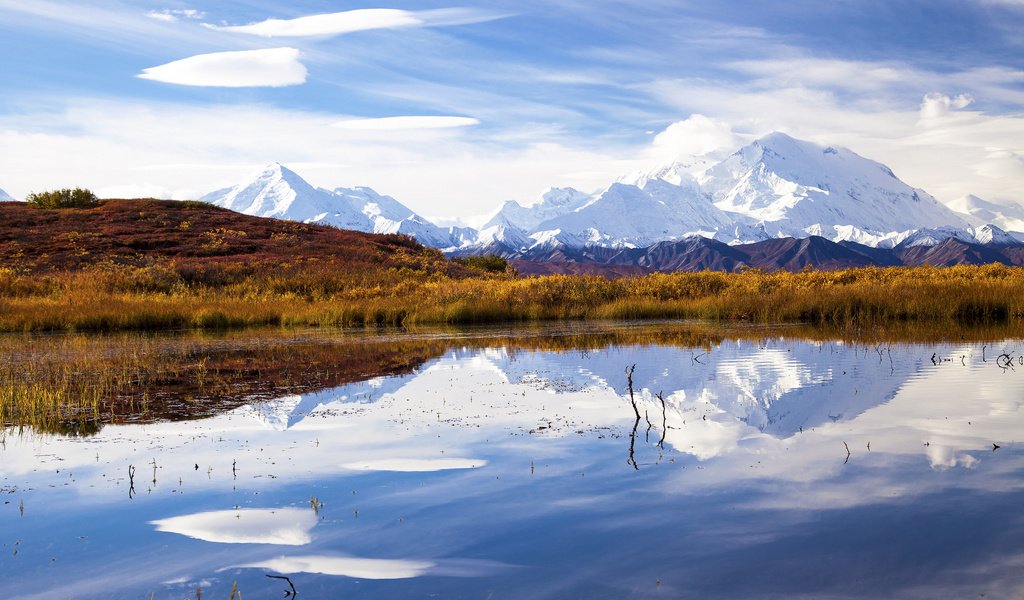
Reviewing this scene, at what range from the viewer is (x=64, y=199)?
63.8m

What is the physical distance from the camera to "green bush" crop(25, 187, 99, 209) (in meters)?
62.8

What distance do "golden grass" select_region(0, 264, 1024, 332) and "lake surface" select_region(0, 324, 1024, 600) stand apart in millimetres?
16188

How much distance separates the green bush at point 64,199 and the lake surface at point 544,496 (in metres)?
56.5

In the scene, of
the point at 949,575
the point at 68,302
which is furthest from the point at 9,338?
the point at 949,575

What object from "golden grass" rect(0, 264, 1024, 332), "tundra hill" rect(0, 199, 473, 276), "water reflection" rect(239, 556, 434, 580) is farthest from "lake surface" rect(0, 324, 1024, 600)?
"tundra hill" rect(0, 199, 473, 276)

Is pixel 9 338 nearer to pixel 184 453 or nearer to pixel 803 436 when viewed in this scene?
pixel 184 453

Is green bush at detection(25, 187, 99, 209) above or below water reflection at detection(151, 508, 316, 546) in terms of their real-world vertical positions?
above

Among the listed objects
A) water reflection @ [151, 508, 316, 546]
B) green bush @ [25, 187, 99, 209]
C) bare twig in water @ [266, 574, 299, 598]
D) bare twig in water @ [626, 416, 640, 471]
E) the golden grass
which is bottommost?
bare twig in water @ [266, 574, 299, 598]

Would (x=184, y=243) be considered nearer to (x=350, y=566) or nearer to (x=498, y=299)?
(x=498, y=299)

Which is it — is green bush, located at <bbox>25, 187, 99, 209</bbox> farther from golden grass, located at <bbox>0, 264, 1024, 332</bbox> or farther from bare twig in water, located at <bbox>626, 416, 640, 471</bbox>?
bare twig in water, located at <bbox>626, 416, 640, 471</bbox>

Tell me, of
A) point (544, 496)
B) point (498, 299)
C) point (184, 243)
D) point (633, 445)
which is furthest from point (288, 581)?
point (184, 243)

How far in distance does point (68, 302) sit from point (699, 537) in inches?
1333

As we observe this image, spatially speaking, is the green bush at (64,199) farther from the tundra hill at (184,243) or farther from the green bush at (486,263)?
the green bush at (486,263)

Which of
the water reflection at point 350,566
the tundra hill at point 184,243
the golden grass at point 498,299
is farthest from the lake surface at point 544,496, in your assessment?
the tundra hill at point 184,243
